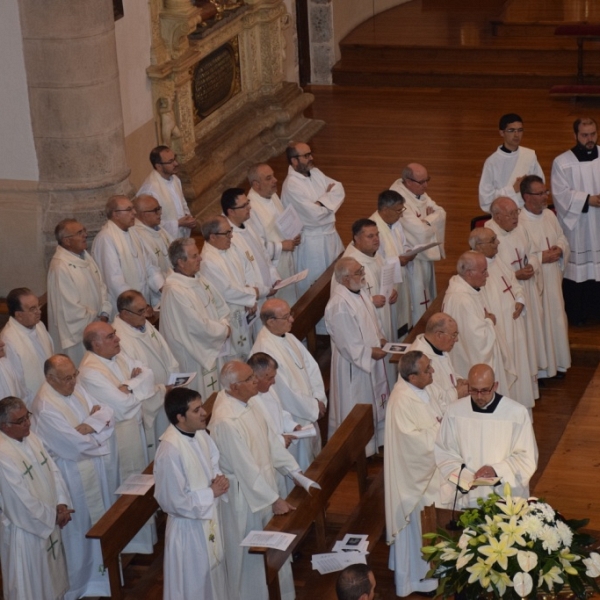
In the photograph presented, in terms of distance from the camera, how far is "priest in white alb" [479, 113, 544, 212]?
12109mm

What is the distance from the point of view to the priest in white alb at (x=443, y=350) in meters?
9.25

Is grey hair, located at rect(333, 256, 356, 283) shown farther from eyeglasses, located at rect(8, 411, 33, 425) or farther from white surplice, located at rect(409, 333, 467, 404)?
eyeglasses, located at rect(8, 411, 33, 425)

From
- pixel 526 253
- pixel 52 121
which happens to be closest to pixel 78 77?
pixel 52 121

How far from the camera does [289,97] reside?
670 inches

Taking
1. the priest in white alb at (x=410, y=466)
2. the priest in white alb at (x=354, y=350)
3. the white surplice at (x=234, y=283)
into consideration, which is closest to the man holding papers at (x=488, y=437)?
the priest in white alb at (x=410, y=466)

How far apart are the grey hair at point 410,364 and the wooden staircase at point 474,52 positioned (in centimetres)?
1029

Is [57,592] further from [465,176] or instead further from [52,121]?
[465,176]

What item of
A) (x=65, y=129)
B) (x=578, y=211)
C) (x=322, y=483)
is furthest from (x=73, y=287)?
(x=578, y=211)

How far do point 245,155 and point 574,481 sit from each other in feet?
24.1

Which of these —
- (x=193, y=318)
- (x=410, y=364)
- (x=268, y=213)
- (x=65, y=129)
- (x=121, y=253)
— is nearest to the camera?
(x=410, y=364)

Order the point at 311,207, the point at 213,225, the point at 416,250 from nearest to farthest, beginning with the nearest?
1. the point at 213,225
2. the point at 416,250
3. the point at 311,207

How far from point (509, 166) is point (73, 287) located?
3995 mm

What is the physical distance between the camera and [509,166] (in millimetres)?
12320

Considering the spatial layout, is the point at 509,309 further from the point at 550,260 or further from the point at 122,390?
the point at 122,390
